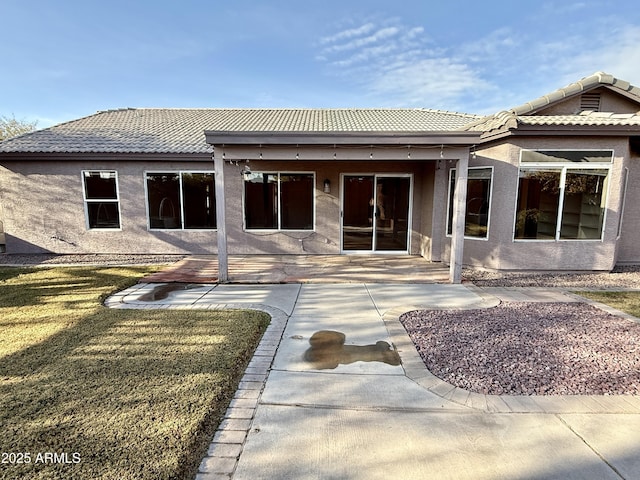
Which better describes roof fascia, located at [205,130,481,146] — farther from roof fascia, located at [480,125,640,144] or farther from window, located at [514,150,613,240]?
window, located at [514,150,613,240]

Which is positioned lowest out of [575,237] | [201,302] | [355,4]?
[201,302]

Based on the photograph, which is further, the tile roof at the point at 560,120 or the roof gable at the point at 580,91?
the roof gable at the point at 580,91

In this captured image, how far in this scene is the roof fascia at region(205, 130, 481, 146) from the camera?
651 cm

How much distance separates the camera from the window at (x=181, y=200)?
10.1m

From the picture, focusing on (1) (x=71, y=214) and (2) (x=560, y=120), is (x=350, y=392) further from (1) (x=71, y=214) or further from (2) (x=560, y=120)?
(1) (x=71, y=214)

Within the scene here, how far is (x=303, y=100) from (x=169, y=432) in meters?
18.1

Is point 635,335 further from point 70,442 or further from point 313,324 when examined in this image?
point 70,442

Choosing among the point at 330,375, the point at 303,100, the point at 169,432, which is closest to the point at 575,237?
the point at 330,375

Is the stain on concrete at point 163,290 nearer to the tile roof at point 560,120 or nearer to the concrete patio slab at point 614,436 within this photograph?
the concrete patio slab at point 614,436

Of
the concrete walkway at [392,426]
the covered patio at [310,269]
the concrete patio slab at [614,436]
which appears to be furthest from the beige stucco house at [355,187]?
the concrete patio slab at [614,436]

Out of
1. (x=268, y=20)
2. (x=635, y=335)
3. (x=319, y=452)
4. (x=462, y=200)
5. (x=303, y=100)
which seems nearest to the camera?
(x=319, y=452)

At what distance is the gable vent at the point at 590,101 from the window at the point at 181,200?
10044mm

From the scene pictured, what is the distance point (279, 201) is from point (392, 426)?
823 cm

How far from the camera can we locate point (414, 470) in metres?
2.21
